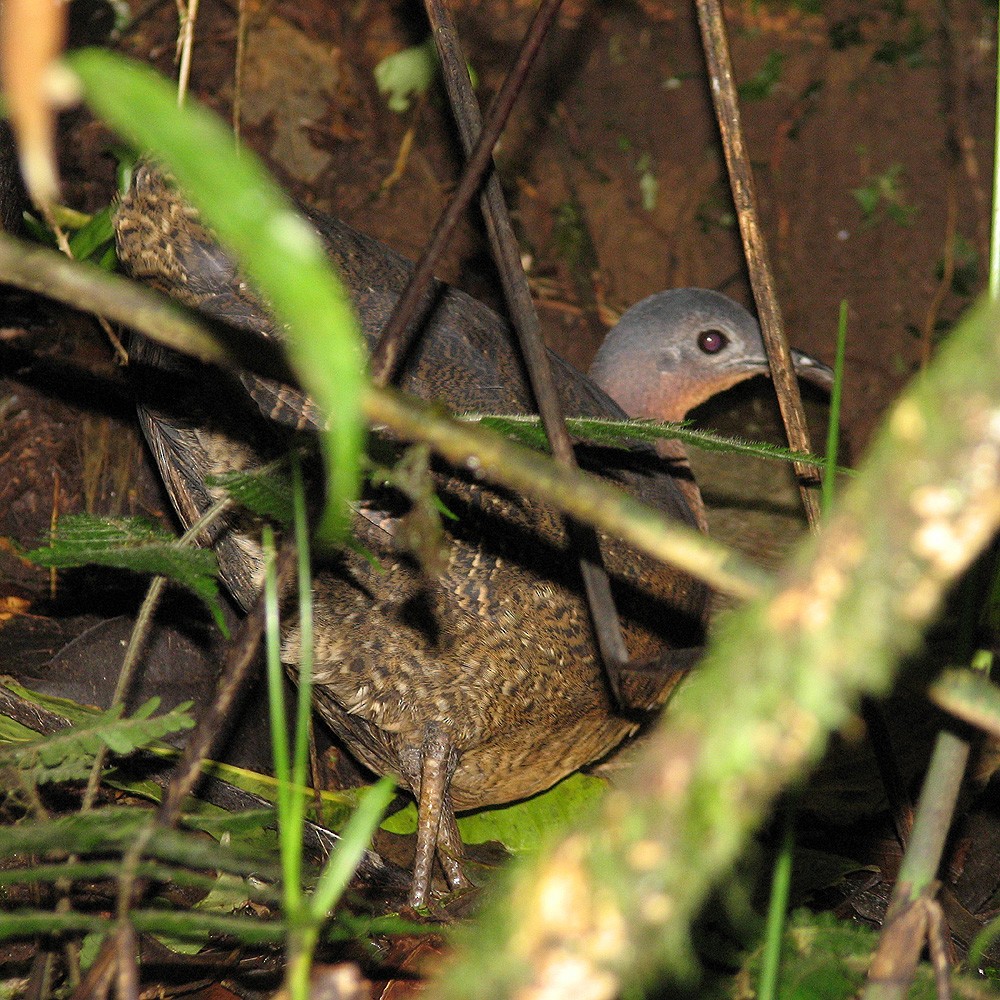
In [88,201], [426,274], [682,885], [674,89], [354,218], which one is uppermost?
[674,89]

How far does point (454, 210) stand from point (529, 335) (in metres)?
0.28

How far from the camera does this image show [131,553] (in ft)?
5.14

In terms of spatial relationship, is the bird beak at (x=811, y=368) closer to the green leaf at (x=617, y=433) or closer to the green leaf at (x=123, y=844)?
the green leaf at (x=617, y=433)

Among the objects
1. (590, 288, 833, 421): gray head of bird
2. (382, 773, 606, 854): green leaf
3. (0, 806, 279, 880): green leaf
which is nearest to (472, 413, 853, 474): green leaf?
(0, 806, 279, 880): green leaf

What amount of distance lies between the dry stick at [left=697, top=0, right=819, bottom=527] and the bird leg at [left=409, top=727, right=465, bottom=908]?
3.59 feet

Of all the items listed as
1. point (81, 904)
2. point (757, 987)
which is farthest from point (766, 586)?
point (81, 904)

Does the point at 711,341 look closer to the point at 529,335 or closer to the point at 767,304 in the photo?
the point at 767,304

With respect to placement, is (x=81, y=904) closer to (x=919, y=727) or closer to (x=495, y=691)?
(x=495, y=691)

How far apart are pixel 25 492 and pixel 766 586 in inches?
123

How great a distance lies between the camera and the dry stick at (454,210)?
1449 mm

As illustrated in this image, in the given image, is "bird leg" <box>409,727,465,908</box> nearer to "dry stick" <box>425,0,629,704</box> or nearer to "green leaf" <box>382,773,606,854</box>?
"green leaf" <box>382,773,606,854</box>

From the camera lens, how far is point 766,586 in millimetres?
885

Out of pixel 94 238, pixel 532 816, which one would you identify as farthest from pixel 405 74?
pixel 532 816

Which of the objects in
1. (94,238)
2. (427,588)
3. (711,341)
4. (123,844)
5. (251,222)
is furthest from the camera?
(711,341)
